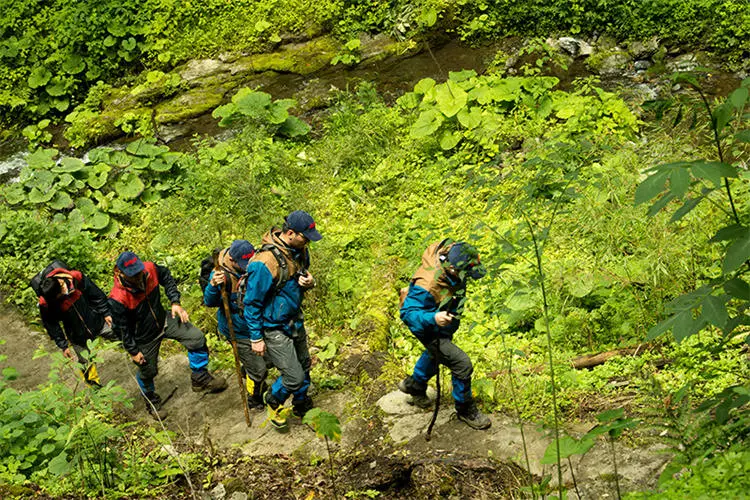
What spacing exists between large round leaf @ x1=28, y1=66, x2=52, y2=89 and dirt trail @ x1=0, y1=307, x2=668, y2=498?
281 inches

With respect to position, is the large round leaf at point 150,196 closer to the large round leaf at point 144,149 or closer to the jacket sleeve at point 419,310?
the large round leaf at point 144,149

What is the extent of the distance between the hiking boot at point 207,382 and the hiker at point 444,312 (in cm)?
259

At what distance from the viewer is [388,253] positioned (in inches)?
356

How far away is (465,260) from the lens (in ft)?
17.6

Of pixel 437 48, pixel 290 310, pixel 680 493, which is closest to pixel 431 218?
pixel 290 310

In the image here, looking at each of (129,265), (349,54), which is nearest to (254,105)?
(349,54)

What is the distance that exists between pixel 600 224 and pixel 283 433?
12.5 feet

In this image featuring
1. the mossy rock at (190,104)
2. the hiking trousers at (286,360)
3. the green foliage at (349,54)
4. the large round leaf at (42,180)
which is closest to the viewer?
the hiking trousers at (286,360)

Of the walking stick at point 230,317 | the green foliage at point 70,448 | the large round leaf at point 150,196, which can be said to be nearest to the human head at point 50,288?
the green foliage at point 70,448

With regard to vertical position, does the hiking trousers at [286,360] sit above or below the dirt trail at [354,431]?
above

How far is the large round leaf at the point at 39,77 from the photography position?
13992 mm

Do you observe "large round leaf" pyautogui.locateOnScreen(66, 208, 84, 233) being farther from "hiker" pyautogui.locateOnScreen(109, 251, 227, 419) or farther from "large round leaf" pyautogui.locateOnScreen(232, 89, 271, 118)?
"hiker" pyautogui.locateOnScreen(109, 251, 227, 419)

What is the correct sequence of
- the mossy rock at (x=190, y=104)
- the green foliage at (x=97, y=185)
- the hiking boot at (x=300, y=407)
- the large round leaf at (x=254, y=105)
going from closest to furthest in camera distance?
the hiking boot at (x=300, y=407)
the green foliage at (x=97, y=185)
the large round leaf at (x=254, y=105)
the mossy rock at (x=190, y=104)

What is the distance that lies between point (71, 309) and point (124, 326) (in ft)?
2.27
